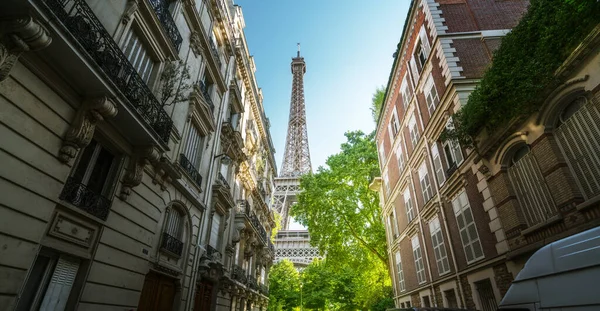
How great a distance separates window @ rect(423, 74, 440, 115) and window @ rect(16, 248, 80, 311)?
14885mm

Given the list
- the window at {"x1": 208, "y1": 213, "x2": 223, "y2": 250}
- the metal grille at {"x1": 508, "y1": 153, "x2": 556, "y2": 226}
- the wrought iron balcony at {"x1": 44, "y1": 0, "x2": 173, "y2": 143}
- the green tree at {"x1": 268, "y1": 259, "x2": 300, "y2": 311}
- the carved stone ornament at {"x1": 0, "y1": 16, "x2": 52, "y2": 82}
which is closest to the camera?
the carved stone ornament at {"x1": 0, "y1": 16, "x2": 52, "y2": 82}

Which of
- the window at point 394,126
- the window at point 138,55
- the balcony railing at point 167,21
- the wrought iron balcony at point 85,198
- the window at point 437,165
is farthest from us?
the window at point 394,126

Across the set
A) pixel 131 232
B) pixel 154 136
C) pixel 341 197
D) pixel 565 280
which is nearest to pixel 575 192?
pixel 565 280

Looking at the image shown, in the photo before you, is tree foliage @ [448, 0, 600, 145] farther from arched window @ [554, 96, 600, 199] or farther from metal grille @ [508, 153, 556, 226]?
metal grille @ [508, 153, 556, 226]

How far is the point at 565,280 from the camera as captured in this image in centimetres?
371

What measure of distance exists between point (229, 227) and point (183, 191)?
639cm

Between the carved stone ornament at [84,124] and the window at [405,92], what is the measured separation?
16.8 meters

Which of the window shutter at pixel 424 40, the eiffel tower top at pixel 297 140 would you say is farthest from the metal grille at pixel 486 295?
the eiffel tower top at pixel 297 140

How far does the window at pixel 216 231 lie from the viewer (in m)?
14.8

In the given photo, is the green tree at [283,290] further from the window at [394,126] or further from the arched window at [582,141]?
the arched window at [582,141]

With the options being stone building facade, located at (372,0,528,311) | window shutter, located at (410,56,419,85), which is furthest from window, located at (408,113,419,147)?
window shutter, located at (410,56,419,85)

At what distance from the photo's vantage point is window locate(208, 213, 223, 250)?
582 inches

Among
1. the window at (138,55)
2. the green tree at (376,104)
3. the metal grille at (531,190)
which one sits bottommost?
the metal grille at (531,190)

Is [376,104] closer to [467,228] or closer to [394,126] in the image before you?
[394,126]
